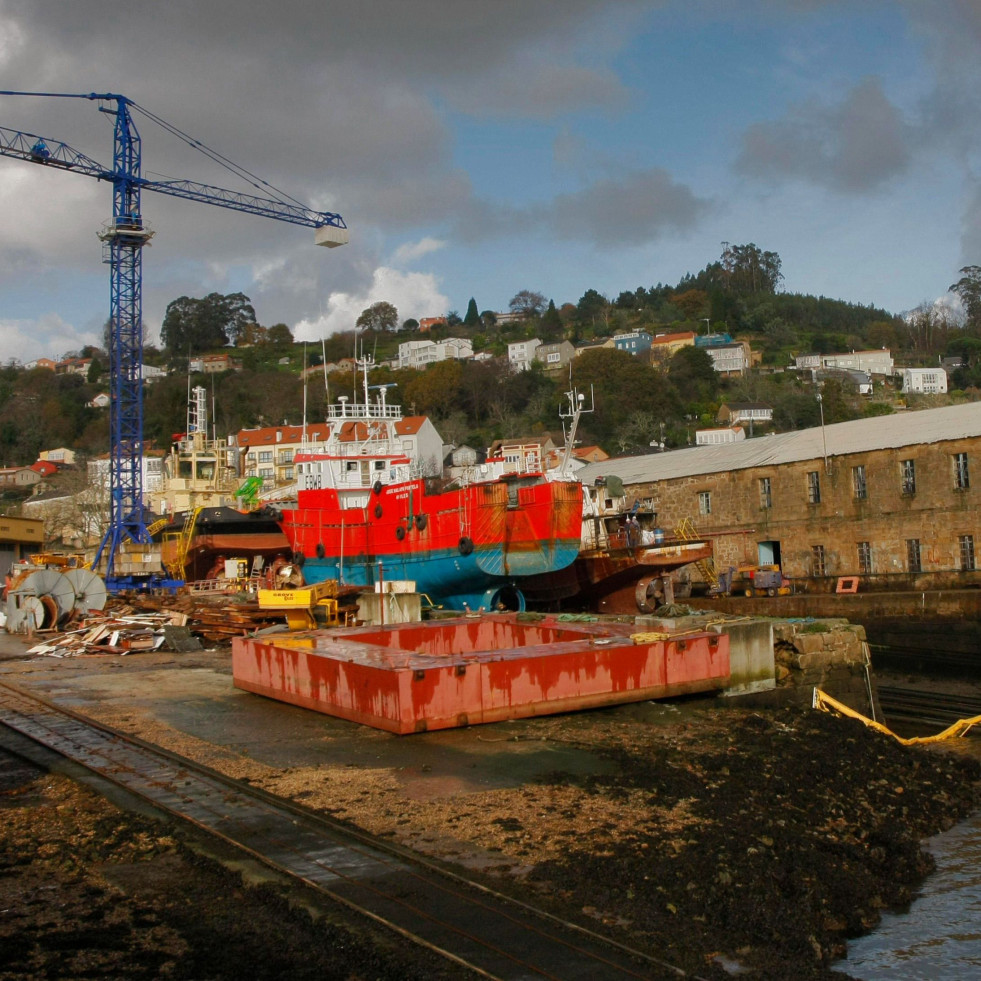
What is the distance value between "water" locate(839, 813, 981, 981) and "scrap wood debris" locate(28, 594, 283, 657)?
15.4 meters

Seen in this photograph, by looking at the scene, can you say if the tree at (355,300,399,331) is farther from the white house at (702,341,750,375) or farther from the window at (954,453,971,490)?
the window at (954,453,971,490)

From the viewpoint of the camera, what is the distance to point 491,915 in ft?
19.9

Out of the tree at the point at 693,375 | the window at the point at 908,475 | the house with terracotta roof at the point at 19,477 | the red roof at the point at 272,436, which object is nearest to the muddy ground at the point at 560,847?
the window at the point at 908,475

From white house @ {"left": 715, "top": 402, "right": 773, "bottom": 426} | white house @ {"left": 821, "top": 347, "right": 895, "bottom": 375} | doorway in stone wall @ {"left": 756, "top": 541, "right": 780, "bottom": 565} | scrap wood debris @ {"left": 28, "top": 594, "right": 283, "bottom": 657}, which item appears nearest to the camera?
scrap wood debris @ {"left": 28, "top": 594, "right": 283, "bottom": 657}

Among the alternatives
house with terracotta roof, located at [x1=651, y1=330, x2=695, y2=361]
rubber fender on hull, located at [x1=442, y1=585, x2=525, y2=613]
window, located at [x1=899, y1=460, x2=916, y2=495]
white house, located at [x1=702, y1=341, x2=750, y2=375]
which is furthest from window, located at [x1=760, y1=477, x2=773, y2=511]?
house with terracotta roof, located at [x1=651, y1=330, x2=695, y2=361]

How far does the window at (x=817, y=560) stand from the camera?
32719 mm

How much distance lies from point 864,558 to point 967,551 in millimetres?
3575

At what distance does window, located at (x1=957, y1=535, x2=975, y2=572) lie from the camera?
28.2m

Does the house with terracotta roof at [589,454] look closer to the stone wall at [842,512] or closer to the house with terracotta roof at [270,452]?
the house with terracotta roof at [270,452]

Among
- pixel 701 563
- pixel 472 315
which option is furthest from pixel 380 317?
pixel 701 563

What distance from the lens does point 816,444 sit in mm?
34562

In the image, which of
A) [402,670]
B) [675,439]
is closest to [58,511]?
[675,439]

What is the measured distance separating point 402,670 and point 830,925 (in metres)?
5.75

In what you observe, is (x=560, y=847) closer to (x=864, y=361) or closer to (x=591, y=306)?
(x=864, y=361)
